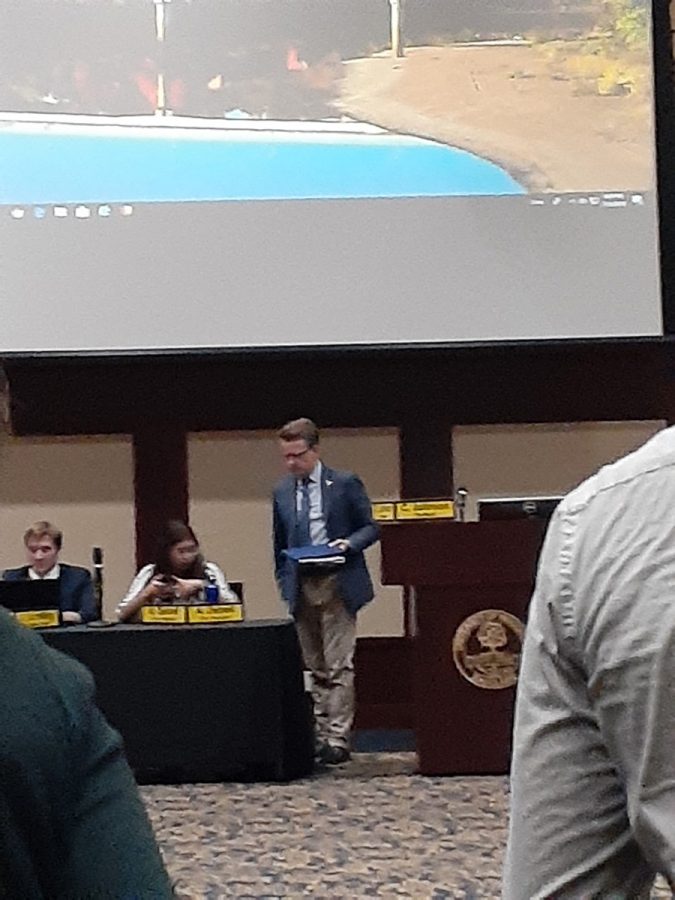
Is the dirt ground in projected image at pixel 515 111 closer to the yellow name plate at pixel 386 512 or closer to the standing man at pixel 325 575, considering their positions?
the standing man at pixel 325 575

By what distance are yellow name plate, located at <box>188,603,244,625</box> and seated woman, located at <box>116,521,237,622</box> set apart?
0.65 ft

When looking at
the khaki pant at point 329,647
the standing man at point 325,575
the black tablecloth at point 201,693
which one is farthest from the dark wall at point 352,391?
the black tablecloth at point 201,693

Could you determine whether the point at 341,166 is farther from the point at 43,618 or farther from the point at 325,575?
the point at 43,618

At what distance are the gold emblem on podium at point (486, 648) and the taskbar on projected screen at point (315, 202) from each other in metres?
2.19

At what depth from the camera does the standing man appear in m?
5.90

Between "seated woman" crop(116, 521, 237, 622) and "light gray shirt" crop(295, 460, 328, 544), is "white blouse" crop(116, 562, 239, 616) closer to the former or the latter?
"seated woman" crop(116, 521, 237, 622)

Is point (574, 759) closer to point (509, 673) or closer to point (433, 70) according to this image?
point (509, 673)

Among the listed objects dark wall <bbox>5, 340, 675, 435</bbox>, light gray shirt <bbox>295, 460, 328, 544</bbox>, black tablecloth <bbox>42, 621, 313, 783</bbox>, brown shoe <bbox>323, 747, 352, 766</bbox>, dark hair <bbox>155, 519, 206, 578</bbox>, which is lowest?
brown shoe <bbox>323, 747, 352, 766</bbox>

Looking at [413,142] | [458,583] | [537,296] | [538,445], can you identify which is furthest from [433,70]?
[458,583]

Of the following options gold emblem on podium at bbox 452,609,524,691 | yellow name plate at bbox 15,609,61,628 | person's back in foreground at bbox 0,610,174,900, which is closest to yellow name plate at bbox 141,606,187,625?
yellow name plate at bbox 15,609,61,628

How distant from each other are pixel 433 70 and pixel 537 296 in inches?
43.4

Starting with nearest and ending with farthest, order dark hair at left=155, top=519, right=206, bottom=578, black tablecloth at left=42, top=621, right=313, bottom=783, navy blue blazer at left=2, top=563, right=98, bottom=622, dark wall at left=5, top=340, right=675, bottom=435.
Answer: black tablecloth at left=42, top=621, right=313, bottom=783
dark hair at left=155, top=519, right=206, bottom=578
navy blue blazer at left=2, top=563, right=98, bottom=622
dark wall at left=5, top=340, right=675, bottom=435

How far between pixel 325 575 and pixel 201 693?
72 cm

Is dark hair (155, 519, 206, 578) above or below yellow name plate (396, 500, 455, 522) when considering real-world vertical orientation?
below
